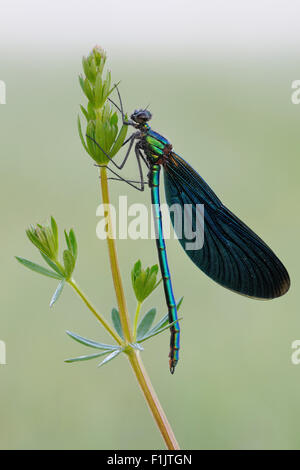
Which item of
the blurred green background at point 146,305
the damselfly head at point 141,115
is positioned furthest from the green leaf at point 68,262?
the blurred green background at point 146,305

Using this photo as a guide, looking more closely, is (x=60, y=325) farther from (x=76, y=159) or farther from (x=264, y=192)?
(x=264, y=192)

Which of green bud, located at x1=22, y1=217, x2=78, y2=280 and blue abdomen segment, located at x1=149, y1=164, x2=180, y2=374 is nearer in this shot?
green bud, located at x1=22, y1=217, x2=78, y2=280

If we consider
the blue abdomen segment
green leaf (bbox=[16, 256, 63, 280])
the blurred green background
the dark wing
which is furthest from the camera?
the blurred green background

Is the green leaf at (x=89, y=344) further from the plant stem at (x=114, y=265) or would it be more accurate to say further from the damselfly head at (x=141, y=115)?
the damselfly head at (x=141, y=115)

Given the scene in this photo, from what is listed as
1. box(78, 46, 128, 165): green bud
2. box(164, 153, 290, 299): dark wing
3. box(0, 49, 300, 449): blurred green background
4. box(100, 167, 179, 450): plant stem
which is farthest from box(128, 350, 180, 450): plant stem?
box(0, 49, 300, 449): blurred green background

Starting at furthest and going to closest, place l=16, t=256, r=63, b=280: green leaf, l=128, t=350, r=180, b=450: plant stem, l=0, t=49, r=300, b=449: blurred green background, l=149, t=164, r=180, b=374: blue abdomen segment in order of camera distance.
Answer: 1. l=0, t=49, r=300, b=449: blurred green background
2. l=149, t=164, r=180, b=374: blue abdomen segment
3. l=16, t=256, r=63, b=280: green leaf
4. l=128, t=350, r=180, b=450: plant stem

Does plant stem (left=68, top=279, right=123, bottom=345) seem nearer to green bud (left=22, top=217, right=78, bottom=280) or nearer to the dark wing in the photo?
green bud (left=22, top=217, right=78, bottom=280)
